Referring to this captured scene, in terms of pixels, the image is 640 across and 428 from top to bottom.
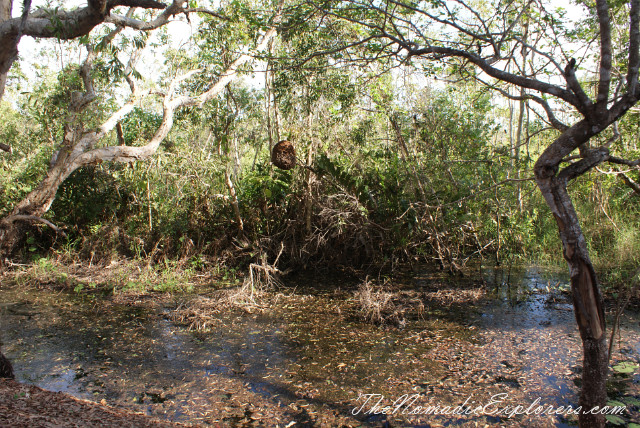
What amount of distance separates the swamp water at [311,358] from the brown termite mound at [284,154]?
2609mm

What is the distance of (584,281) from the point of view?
129 inches

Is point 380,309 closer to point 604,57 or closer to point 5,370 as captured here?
point 604,57

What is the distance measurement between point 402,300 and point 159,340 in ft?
13.0

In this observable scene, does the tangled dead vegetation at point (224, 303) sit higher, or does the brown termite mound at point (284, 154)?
the brown termite mound at point (284, 154)

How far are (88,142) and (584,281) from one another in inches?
376

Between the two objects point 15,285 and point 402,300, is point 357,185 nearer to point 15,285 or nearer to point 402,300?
point 402,300

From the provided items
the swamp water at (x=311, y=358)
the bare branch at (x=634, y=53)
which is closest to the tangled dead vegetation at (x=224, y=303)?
the swamp water at (x=311, y=358)

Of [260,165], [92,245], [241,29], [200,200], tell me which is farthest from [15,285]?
[241,29]

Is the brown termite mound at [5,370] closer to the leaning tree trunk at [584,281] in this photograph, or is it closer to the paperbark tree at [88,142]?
the paperbark tree at [88,142]

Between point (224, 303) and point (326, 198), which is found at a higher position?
point (326, 198)

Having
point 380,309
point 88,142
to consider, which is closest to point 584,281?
point 380,309

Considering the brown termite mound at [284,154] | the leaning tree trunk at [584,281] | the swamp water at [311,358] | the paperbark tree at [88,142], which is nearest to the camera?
the leaning tree trunk at [584,281]

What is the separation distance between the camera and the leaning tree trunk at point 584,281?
127 inches

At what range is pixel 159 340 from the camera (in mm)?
6176
